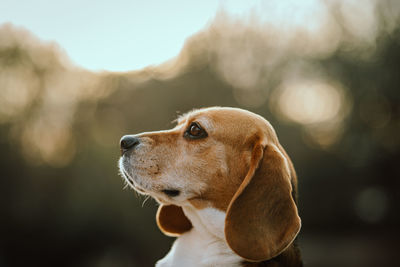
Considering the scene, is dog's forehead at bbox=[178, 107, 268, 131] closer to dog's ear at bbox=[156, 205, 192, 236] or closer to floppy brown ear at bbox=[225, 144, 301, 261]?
floppy brown ear at bbox=[225, 144, 301, 261]

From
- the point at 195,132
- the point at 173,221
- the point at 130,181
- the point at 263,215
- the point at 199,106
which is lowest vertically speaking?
the point at 199,106

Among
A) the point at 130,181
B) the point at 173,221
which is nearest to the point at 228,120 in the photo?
the point at 130,181

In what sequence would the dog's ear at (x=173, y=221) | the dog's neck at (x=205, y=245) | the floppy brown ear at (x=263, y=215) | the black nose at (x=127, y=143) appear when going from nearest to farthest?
the floppy brown ear at (x=263, y=215)
the dog's neck at (x=205, y=245)
the black nose at (x=127, y=143)
the dog's ear at (x=173, y=221)

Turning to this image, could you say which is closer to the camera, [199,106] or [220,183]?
[220,183]

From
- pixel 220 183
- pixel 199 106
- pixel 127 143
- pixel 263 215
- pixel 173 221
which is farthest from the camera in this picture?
pixel 199 106

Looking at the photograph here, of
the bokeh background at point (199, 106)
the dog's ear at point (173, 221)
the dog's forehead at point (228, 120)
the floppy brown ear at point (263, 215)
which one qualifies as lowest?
the bokeh background at point (199, 106)

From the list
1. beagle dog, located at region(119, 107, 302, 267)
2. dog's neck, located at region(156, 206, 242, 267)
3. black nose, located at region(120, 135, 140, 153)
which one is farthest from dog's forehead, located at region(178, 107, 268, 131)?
dog's neck, located at region(156, 206, 242, 267)

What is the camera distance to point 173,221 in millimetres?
3689

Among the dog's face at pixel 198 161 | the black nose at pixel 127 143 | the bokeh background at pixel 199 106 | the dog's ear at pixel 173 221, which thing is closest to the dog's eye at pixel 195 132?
the dog's face at pixel 198 161

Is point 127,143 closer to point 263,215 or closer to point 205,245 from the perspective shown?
point 205,245

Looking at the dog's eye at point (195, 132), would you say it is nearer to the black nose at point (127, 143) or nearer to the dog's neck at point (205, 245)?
the black nose at point (127, 143)

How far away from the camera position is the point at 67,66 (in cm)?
1470

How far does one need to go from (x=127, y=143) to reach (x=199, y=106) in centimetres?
1337

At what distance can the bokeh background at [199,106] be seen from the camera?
536 inches
